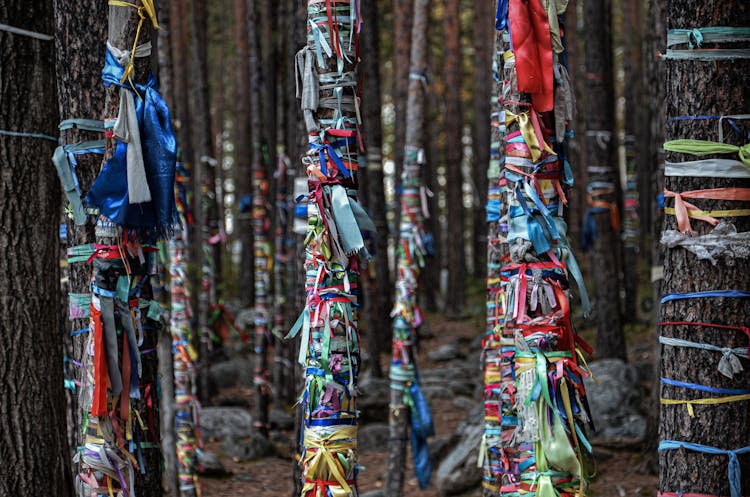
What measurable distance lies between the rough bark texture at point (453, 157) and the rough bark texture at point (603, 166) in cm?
506

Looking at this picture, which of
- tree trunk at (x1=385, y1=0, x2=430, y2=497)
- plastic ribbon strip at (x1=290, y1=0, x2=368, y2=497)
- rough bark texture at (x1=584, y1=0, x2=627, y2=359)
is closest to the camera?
plastic ribbon strip at (x1=290, y1=0, x2=368, y2=497)

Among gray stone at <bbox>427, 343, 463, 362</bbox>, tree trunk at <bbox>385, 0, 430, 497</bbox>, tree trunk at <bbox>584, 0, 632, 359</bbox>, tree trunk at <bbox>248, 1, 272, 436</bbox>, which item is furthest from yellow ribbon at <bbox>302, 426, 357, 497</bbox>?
gray stone at <bbox>427, 343, 463, 362</bbox>

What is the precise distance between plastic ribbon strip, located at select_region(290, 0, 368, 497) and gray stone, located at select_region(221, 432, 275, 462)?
508cm

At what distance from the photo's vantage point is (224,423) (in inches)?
349

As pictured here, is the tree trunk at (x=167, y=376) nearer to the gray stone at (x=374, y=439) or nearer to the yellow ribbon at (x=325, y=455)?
the yellow ribbon at (x=325, y=455)

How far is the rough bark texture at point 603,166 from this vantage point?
8.65 metres

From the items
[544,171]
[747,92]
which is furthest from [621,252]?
[544,171]

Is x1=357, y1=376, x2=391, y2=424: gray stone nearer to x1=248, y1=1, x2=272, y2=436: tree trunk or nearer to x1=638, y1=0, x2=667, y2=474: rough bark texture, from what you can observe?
x1=248, y1=1, x2=272, y2=436: tree trunk

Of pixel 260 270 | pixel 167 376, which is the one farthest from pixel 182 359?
pixel 260 270

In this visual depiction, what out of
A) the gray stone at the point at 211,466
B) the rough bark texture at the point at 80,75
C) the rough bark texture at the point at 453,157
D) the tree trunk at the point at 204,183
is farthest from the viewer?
the rough bark texture at the point at 453,157

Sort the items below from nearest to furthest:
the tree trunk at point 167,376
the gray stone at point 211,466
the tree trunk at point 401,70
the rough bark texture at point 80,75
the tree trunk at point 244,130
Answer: the rough bark texture at point 80,75, the tree trunk at point 167,376, the gray stone at point 211,466, the tree trunk at point 401,70, the tree trunk at point 244,130

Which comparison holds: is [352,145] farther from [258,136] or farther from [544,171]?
[258,136]

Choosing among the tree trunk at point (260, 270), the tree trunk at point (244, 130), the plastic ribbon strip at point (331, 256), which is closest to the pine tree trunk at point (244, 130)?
the tree trunk at point (244, 130)

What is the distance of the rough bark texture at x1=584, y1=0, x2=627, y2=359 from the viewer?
865 centimetres
